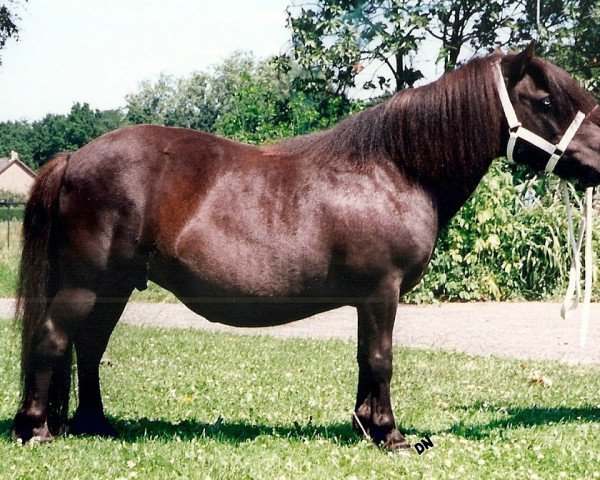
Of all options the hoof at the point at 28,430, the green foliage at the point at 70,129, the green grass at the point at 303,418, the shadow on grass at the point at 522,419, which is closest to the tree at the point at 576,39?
the green grass at the point at 303,418

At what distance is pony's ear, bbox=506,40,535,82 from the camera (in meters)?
4.07

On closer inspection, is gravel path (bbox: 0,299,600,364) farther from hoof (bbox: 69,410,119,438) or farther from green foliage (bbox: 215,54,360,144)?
hoof (bbox: 69,410,119,438)

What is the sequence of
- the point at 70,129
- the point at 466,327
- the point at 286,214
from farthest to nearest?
the point at 70,129 < the point at 466,327 < the point at 286,214

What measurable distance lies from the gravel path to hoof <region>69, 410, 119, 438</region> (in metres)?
5.09

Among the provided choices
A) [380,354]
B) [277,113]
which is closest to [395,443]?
[380,354]

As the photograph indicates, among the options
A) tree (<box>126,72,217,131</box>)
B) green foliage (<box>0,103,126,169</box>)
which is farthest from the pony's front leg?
tree (<box>126,72,217,131</box>)

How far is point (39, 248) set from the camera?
4285 mm

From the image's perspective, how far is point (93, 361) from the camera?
4.53 m

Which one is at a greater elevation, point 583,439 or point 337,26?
point 337,26

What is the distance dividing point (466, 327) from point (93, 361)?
279 inches

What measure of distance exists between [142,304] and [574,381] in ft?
28.6

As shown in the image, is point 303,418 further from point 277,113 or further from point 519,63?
point 277,113

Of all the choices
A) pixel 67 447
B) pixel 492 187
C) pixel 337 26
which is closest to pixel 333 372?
pixel 67 447

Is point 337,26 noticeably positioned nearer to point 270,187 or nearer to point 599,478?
point 270,187
